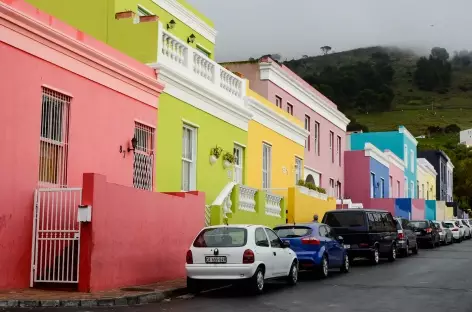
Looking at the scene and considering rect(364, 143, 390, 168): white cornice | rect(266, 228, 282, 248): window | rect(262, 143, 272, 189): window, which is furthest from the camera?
rect(364, 143, 390, 168): white cornice

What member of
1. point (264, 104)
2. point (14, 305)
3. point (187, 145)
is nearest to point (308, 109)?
point (264, 104)

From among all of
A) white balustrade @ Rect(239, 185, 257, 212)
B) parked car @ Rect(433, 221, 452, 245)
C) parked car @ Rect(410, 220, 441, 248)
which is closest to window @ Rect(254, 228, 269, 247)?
white balustrade @ Rect(239, 185, 257, 212)

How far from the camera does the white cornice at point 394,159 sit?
5189 cm

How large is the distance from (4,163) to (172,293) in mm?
4330

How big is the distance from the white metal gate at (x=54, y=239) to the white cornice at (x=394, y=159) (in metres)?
39.7

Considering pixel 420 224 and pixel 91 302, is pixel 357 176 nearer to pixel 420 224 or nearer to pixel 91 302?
pixel 420 224

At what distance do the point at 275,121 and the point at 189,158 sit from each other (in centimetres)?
741

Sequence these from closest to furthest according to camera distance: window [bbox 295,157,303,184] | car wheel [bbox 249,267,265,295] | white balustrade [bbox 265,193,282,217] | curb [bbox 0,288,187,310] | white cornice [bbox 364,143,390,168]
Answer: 1. curb [bbox 0,288,187,310]
2. car wheel [bbox 249,267,265,295]
3. white balustrade [bbox 265,193,282,217]
4. window [bbox 295,157,303,184]
5. white cornice [bbox 364,143,390,168]

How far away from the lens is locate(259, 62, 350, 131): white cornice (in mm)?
30094

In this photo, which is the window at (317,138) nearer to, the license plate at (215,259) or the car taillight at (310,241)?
the car taillight at (310,241)

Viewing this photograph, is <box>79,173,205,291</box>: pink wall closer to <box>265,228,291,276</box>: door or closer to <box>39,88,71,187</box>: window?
<box>39,88,71,187</box>: window

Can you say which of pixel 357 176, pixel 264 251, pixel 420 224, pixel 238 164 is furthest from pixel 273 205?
pixel 357 176

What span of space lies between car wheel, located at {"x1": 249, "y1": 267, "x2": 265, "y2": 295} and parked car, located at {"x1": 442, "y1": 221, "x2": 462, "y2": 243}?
31.5 m

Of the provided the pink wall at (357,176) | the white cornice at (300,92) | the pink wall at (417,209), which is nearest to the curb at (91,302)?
the white cornice at (300,92)
